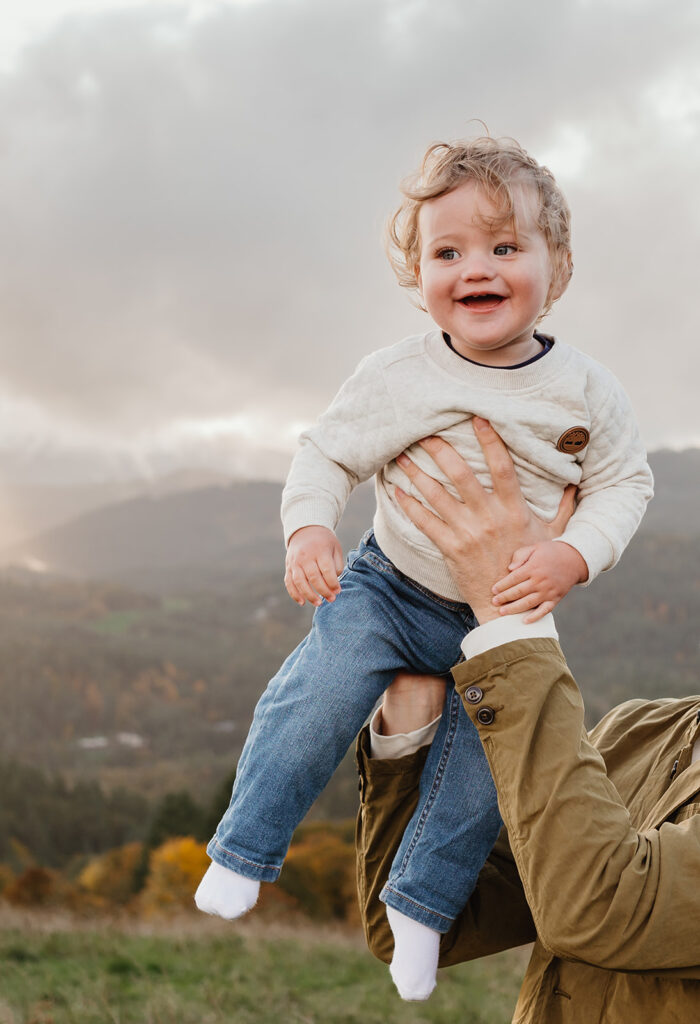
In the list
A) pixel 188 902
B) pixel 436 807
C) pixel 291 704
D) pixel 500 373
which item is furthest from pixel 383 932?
pixel 188 902

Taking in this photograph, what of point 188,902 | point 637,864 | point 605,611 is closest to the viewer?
point 637,864

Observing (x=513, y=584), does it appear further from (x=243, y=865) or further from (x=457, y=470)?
(x=243, y=865)

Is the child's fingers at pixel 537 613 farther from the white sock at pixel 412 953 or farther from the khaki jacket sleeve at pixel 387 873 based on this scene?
the white sock at pixel 412 953

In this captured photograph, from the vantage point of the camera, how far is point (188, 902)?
40.4 m

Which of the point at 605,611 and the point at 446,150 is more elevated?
the point at 446,150

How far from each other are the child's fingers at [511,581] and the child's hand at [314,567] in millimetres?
409

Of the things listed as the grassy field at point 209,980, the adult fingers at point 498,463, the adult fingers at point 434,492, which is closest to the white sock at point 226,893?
the adult fingers at point 434,492

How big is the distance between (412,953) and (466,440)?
143 centimetres

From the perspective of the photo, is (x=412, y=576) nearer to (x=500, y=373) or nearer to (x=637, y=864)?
(x=500, y=373)

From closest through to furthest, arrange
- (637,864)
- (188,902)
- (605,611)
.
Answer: (637,864) < (188,902) < (605,611)

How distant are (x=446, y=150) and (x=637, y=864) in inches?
76.9

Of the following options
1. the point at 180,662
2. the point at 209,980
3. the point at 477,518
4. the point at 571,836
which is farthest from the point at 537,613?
the point at 180,662

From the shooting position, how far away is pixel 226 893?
7.03 ft

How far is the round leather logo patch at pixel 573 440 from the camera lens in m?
2.35
